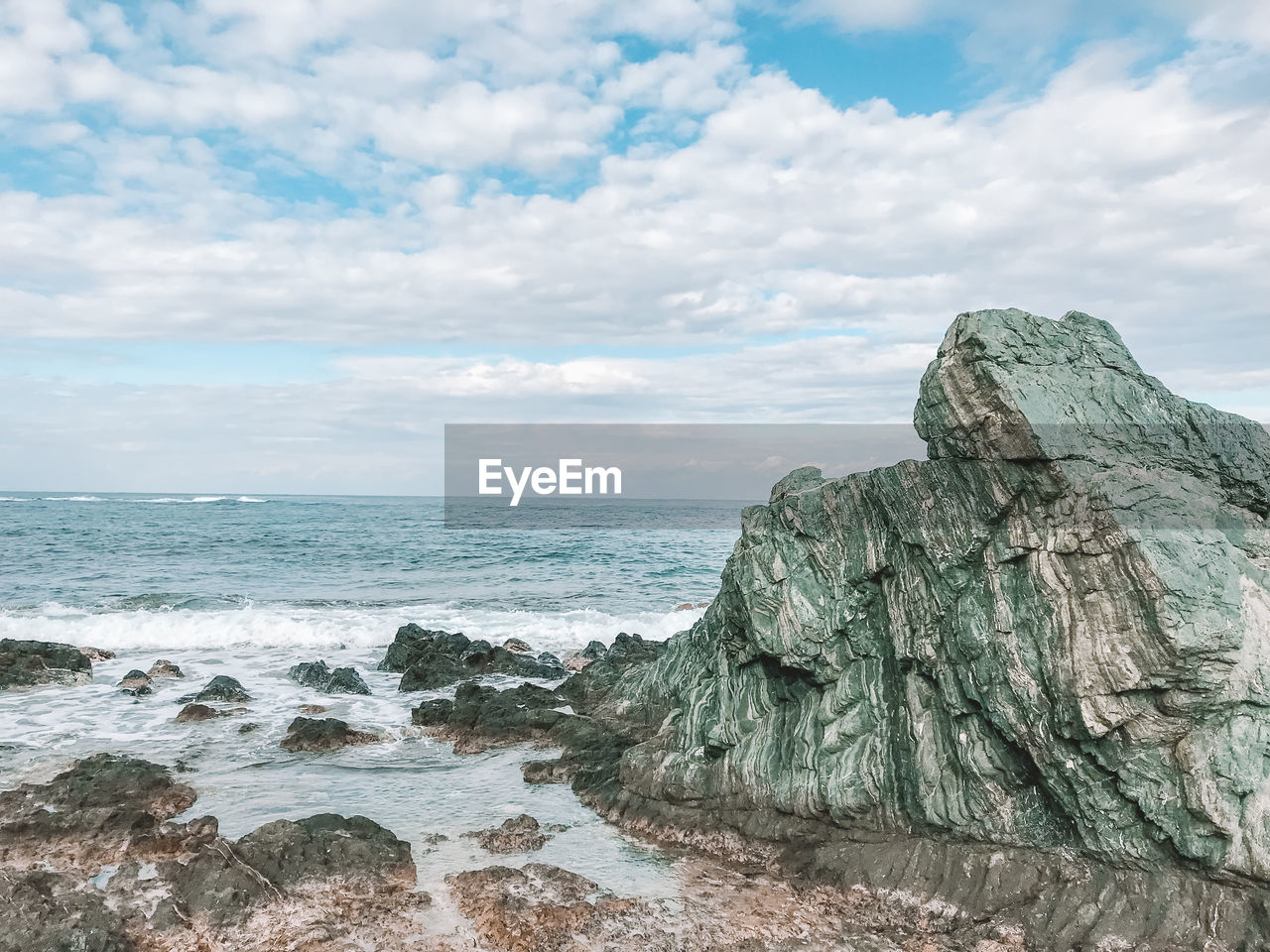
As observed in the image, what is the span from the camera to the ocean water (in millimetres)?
10789

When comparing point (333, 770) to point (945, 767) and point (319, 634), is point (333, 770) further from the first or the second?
point (319, 634)

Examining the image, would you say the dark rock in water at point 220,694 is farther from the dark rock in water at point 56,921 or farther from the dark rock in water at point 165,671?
the dark rock in water at point 56,921

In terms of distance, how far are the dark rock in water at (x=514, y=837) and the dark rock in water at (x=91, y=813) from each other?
3.20 meters

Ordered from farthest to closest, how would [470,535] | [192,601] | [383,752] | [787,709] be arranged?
[470,535] → [192,601] → [383,752] → [787,709]

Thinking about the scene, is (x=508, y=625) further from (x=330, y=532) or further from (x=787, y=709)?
(x=330, y=532)

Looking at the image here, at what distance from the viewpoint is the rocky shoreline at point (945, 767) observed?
7.32m

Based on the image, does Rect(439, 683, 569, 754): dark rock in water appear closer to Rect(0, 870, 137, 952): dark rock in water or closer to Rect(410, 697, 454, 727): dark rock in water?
Rect(410, 697, 454, 727): dark rock in water

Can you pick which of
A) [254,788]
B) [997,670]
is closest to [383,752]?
[254,788]

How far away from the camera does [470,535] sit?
62.3m

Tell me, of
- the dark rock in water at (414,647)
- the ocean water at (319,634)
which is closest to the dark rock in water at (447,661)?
the dark rock in water at (414,647)

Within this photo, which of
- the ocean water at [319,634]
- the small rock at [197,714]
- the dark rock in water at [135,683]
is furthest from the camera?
the dark rock in water at [135,683]

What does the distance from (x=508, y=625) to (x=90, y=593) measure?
16674 mm

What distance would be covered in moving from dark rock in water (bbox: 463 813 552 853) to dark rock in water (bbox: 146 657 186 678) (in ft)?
38.7

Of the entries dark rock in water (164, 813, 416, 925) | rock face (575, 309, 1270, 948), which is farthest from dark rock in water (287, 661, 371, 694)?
rock face (575, 309, 1270, 948)
